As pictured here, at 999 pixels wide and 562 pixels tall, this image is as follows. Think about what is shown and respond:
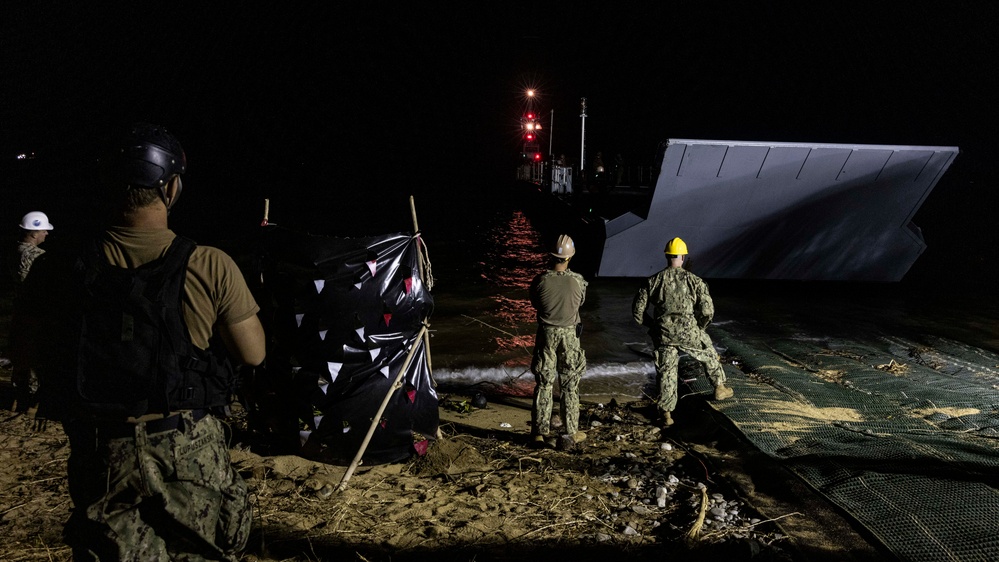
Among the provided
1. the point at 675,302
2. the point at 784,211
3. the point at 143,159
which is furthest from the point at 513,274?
the point at 143,159

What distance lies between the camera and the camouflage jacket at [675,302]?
622cm

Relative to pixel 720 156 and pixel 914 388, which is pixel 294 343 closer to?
pixel 914 388

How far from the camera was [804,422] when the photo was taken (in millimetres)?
5453

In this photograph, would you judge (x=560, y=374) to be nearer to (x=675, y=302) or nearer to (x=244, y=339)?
(x=675, y=302)

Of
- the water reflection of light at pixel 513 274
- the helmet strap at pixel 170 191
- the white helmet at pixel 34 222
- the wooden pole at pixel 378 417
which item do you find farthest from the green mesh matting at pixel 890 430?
the white helmet at pixel 34 222

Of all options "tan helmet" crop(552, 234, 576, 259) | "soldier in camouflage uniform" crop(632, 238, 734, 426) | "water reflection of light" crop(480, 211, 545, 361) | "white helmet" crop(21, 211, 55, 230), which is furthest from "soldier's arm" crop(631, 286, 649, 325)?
"white helmet" crop(21, 211, 55, 230)

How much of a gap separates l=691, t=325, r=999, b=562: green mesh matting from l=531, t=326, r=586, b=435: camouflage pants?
1528 mm

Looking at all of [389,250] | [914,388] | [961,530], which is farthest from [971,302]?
[389,250]

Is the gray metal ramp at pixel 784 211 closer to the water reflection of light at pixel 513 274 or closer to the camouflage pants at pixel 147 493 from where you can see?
the water reflection of light at pixel 513 274

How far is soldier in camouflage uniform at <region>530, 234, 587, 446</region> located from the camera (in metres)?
5.49

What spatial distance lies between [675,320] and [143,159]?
17.1 feet

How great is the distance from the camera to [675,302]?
6.22 meters

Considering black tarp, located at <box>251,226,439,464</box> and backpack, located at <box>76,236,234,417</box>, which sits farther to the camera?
black tarp, located at <box>251,226,439,464</box>

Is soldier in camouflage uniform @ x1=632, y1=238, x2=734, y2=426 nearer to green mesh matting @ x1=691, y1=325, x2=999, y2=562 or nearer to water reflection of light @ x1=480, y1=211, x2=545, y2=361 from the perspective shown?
green mesh matting @ x1=691, y1=325, x2=999, y2=562
